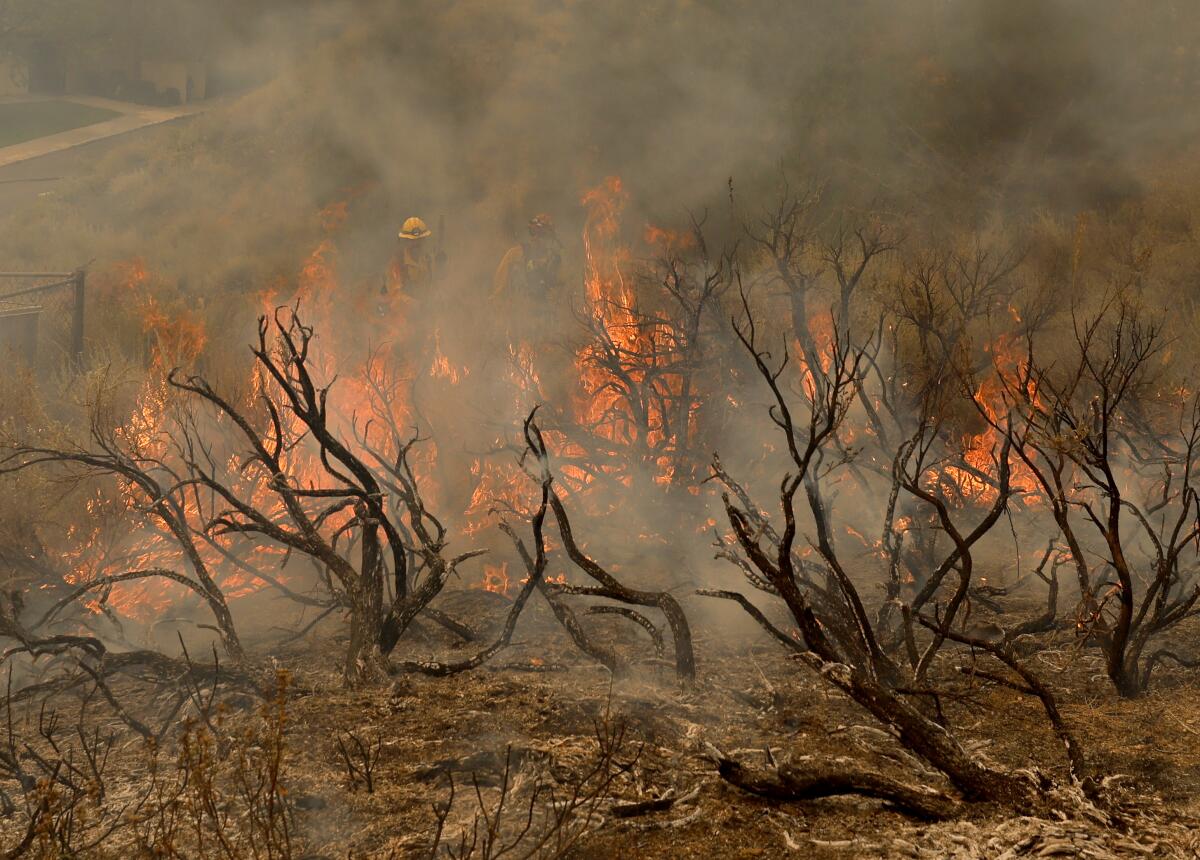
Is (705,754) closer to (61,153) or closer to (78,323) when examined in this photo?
(78,323)

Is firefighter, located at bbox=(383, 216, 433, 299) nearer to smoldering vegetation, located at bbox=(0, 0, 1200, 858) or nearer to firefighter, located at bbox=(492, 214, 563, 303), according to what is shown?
smoldering vegetation, located at bbox=(0, 0, 1200, 858)

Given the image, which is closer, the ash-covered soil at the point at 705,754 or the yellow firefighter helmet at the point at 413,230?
the ash-covered soil at the point at 705,754

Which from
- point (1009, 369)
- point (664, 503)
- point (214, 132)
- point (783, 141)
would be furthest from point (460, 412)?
point (214, 132)

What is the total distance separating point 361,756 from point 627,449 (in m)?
8.57

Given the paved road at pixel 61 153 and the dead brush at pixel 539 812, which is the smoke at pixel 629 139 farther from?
the dead brush at pixel 539 812

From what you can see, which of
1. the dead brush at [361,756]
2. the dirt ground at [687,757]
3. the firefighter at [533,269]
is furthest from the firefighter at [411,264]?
the dead brush at [361,756]

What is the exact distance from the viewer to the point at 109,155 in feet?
96.5

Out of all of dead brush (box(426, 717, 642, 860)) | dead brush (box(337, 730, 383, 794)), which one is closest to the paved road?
dead brush (box(337, 730, 383, 794))

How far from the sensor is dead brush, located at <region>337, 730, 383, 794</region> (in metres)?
4.87

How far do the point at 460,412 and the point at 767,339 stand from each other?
4962 millimetres

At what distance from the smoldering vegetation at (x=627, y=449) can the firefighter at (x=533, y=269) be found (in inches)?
4.2

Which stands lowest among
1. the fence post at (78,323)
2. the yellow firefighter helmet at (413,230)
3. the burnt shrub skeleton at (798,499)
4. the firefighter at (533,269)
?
the burnt shrub skeleton at (798,499)

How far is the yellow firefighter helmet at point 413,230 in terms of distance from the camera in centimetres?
2078

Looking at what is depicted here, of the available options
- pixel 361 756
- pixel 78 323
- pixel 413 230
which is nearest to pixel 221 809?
pixel 361 756
